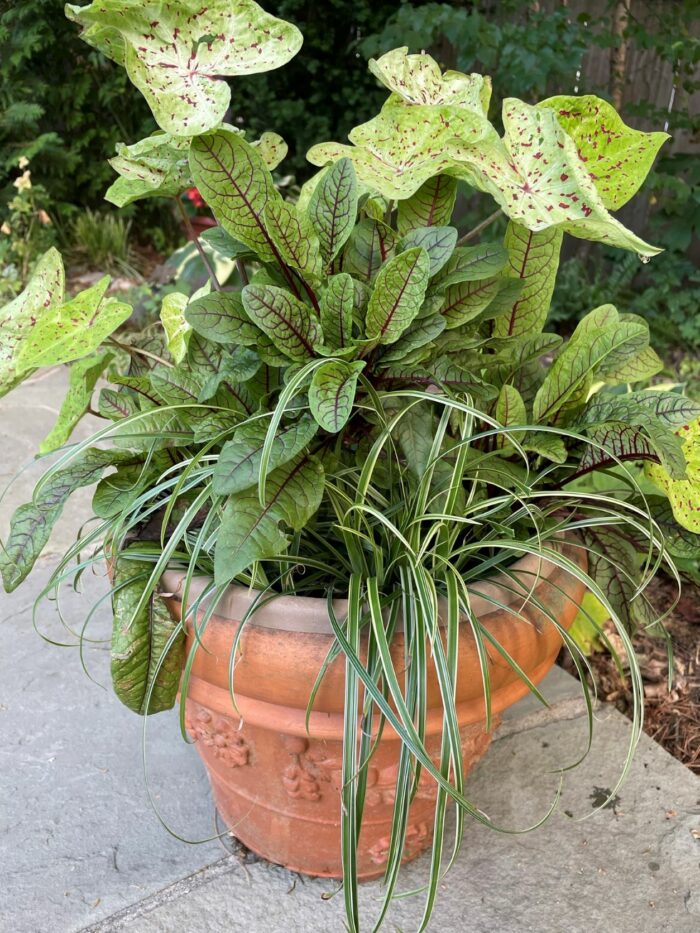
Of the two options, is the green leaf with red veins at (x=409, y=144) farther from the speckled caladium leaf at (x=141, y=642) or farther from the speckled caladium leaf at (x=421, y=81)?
the speckled caladium leaf at (x=141, y=642)

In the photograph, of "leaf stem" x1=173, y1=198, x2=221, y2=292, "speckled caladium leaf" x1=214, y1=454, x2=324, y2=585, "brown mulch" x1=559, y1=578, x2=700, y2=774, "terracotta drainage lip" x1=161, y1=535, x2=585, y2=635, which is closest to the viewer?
"speckled caladium leaf" x1=214, y1=454, x2=324, y2=585

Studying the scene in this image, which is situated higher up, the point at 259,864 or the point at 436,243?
the point at 436,243

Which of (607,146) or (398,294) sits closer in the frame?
(398,294)

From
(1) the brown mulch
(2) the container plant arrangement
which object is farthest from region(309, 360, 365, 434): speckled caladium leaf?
(1) the brown mulch

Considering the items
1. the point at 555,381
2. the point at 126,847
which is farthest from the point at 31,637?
the point at 555,381

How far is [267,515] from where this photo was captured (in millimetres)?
827

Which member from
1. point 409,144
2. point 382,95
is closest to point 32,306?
point 409,144

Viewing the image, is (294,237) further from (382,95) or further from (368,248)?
(382,95)

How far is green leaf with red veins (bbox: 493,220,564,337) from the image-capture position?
105 centimetres

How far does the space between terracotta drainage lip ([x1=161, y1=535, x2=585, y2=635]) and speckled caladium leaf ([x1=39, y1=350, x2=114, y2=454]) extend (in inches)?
8.5

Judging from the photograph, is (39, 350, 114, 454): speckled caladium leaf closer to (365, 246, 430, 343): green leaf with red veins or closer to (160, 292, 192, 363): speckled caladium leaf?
(160, 292, 192, 363): speckled caladium leaf

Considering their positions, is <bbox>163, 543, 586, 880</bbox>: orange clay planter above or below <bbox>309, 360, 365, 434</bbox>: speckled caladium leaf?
below

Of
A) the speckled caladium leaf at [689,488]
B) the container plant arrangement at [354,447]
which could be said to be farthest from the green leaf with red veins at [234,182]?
the speckled caladium leaf at [689,488]

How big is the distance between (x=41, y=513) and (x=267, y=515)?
331mm
